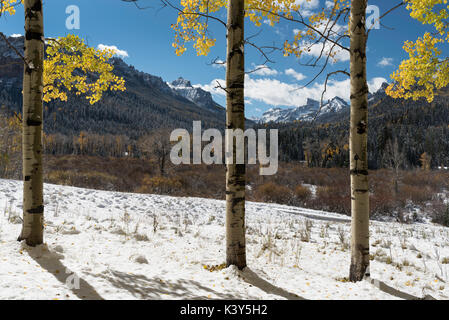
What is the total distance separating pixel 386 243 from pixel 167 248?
4.64 metres

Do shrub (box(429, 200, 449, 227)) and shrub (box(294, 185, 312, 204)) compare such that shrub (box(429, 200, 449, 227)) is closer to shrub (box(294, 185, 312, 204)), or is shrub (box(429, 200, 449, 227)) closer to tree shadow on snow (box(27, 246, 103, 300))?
shrub (box(294, 185, 312, 204))

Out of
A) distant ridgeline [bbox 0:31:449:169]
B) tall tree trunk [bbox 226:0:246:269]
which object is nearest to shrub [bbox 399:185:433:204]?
distant ridgeline [bbox 0:31:449:169]

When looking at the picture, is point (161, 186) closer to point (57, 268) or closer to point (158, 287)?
point (57, 268)

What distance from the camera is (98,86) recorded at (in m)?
5.80

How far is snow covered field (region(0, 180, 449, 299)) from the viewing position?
2.72 metres

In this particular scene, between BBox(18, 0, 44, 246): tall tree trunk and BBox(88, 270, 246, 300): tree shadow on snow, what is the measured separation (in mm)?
1416

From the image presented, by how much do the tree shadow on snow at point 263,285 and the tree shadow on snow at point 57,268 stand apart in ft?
5.52

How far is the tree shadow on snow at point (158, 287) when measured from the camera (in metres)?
2.64

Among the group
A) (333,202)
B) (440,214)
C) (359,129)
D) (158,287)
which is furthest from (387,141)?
(158,287)

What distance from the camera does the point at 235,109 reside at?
3428 millimetres

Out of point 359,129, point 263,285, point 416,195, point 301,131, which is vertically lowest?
point 416,195

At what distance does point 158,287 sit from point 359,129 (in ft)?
9.70

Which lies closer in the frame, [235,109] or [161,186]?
[235,109]
